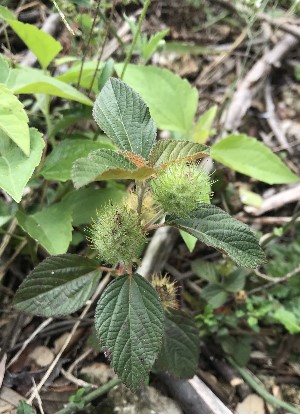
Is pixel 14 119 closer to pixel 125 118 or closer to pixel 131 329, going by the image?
pixel 125 118

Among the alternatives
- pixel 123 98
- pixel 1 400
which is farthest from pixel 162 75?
pixel 1 400

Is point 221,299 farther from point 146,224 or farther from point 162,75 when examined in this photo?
point 162,75

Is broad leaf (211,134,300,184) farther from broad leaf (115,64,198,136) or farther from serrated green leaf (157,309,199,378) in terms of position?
serrated green leaf (157,309,199,378)

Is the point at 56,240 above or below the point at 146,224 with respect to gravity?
below

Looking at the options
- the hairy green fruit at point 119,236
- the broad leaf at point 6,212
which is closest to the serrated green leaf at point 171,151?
the hairy green fruit at point 119,236

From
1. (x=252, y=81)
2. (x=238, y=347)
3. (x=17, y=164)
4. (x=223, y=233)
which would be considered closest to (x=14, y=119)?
(x=17, y=164)
